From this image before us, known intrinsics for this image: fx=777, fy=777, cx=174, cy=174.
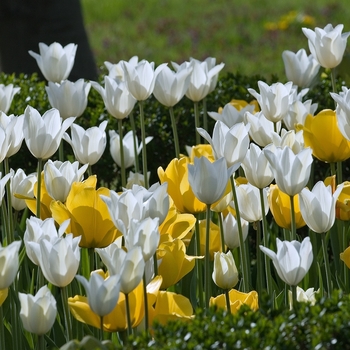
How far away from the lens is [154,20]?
37.1 ft

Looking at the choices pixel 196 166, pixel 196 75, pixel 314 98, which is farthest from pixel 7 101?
pixel 314 98

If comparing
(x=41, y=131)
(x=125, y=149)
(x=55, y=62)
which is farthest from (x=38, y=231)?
(x=55, y=62)

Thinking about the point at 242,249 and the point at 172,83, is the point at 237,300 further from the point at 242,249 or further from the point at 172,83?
the point at 172,83

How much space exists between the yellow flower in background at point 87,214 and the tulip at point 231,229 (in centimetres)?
44

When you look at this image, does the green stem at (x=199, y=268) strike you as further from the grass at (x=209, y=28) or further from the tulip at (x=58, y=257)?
the grass at (x=209, y=28)

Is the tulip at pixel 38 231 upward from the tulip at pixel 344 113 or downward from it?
downward

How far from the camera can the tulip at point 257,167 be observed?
2279mm

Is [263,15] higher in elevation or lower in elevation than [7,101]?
higher

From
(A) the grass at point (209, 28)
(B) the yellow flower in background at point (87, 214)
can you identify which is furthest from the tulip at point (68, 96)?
(A) the grass at point (209, 28)

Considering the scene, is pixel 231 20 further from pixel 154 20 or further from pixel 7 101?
pixel 7 101

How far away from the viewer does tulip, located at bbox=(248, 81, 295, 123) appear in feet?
8.74

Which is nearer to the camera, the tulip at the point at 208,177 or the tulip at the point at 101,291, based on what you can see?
the tulip at the point at 101,291

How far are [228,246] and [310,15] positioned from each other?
906 cm

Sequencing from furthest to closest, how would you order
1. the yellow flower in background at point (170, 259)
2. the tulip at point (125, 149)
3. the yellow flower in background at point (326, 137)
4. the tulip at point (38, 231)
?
the tulip at point (125, 149) → the yellow flower in background at point (326, 137) → the yellow flower in background at point (170, 259) → the tulip at point (38, 231)
